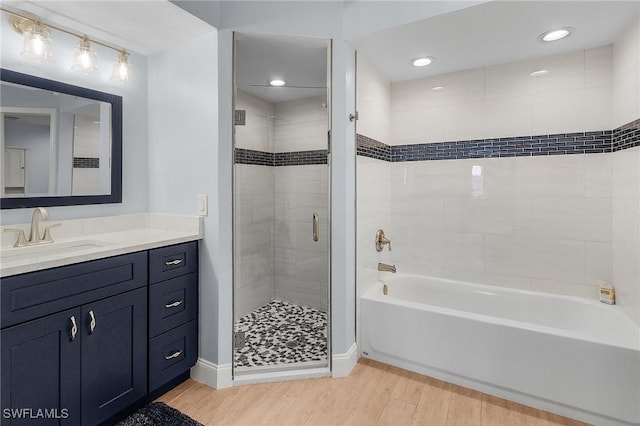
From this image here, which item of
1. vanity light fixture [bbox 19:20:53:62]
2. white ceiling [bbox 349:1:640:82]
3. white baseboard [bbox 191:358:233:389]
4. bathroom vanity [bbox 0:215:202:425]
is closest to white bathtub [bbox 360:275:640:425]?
white baseboard [bbox 191:358:233:389]

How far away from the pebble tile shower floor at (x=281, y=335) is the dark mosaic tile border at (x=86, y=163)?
53.6 inches

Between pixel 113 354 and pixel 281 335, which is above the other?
pixel 113 354

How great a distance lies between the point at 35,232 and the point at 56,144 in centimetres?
53

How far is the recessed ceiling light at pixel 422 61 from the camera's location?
2424 millimetres

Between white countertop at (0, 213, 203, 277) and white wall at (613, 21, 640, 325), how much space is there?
256cm

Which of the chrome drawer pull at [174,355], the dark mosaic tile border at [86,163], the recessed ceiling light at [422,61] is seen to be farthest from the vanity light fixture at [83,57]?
the recessed ceiling light at [422,61]

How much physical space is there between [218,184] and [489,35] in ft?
6.28

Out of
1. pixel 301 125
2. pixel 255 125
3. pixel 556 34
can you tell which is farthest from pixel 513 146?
pixel 255 125

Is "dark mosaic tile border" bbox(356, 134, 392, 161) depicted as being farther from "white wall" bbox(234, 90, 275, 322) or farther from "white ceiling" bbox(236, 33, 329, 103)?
"white wall" bbox(234, 90, 275, 322)

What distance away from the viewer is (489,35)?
2.06 metres

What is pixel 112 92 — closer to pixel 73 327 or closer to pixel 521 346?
pixel 73 327

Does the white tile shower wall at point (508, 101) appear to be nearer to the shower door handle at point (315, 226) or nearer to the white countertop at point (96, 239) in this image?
the shower door handle at point (315, 226)

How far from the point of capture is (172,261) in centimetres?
194

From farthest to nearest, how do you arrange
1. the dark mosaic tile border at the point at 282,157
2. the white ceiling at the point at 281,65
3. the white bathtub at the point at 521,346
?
the dark mosaic tile border at the point at 282,157 < the white ceiling at the point at 281,65 < the white bathtub at the point at 521,346
